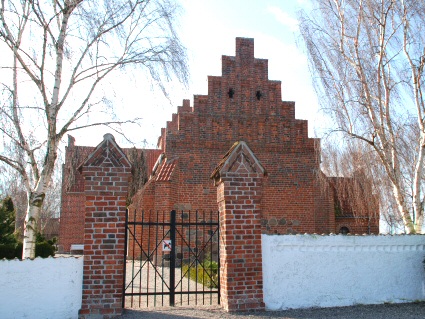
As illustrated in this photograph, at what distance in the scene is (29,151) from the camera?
8.93m

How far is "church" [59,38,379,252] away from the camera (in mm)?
14555

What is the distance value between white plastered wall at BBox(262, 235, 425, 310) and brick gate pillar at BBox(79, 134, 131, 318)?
2468 mm

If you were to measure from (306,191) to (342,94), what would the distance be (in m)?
4.85

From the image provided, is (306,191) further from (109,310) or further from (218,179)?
(109,310)

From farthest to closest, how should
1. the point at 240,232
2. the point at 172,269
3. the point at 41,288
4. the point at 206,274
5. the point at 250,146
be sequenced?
1. the point at 250,146
2. the point at 206,274
3. the point at 172,269
4. the point at 240,232
5. the point at 41,288

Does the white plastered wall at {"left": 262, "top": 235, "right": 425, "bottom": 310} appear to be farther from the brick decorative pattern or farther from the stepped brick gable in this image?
the stepped brick gable

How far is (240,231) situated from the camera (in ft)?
23.2

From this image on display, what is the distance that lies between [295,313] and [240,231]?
5.29ft

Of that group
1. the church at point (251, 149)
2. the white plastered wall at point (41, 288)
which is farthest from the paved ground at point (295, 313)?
the church at point (251, 149)

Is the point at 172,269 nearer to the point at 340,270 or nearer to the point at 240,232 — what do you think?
the point at 240,232

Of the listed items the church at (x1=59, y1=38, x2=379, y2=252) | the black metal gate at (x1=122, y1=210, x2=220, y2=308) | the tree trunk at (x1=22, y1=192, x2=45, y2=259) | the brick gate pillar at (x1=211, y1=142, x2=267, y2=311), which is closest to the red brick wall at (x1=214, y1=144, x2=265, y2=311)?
the brick gate pillar at (x1=211, y1=142, x2=267, y2=311)

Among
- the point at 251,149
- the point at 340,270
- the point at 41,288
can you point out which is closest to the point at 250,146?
the point at 251,149

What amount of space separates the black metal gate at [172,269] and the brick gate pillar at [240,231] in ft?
1.16

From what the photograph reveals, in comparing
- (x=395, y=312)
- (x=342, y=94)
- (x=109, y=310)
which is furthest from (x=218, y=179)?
(x=342, y=94)
